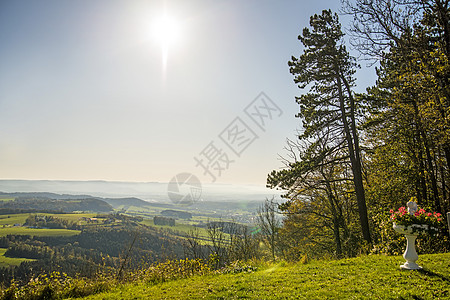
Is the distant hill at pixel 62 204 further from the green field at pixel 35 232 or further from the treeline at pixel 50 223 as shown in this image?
the green field at pixel 35 232

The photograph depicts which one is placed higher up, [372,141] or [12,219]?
[372,141]

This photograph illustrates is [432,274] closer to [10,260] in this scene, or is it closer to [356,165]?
[356,165]

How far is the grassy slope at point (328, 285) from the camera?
207 inches

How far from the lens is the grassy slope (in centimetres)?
527

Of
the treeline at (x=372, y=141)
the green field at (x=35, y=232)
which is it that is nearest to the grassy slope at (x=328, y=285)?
the treeline at (x=372, y=141)

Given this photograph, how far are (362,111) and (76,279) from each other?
15.4 metres

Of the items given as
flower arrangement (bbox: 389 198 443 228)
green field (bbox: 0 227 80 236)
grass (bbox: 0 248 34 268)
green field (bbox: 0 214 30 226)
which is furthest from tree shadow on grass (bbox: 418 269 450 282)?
green field (bbox: 0 214 30 226)

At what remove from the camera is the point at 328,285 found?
19.9ft

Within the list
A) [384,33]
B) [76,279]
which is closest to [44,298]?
[76,279]

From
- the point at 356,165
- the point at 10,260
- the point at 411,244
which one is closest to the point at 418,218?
the point at 411,244

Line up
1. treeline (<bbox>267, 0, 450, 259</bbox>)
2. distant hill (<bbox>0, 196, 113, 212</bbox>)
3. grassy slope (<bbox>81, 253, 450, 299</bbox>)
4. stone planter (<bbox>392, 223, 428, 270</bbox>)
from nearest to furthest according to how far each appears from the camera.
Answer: grassy slope (<bbox>81, 253, 450, 299</bbox>), stone planter (<bbox>392, 223, 428, 270</bbox>), treeline (<bbox>267, 0, 450, 259</bbox>), distant hill (<bbox>0, 196, 113, 212</bbox>)

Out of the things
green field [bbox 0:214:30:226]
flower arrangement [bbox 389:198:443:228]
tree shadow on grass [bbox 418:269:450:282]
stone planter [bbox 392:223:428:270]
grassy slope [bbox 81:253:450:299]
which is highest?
flower arrangement [bbox 389:198:443:228]

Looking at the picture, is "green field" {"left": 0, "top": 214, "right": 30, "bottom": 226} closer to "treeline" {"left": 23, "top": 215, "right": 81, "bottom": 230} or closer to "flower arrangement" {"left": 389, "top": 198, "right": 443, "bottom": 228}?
"treeline" {"left": 23, "top": 215, "right": 81, "bottom": 230}

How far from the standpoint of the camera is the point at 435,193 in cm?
1184
